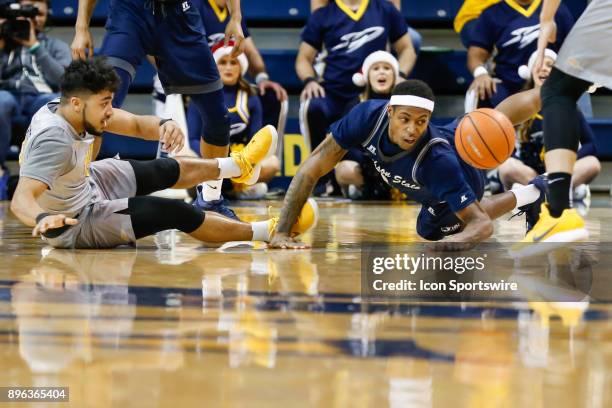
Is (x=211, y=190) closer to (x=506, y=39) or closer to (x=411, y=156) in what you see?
(x=411, y=156)

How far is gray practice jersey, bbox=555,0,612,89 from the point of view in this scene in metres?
2.89

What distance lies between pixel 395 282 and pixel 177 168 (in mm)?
1524

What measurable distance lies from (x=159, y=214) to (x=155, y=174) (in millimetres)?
459

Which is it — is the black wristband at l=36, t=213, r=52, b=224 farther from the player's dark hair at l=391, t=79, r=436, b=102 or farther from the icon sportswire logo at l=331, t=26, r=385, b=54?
the icon sportswire logo at l=331, t=26, r=385, b=54

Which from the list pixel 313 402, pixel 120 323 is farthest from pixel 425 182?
pixel 313 402

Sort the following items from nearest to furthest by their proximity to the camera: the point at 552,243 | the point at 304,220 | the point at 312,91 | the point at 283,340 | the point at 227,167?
the point at 283,340 < the point at 552,243 < the point at 304,220 < the point at 227,167 < the point at 312,91

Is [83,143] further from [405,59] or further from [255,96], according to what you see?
[405,59]

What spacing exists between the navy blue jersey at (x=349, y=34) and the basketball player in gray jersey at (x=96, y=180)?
3.54m

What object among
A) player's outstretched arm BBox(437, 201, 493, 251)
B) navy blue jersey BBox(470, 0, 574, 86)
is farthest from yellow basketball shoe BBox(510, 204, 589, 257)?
navy blue jersey BBox(470, 0, 574, 86)

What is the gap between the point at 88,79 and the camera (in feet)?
11.0

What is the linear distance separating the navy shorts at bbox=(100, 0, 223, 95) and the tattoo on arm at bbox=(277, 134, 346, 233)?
30.1 inches

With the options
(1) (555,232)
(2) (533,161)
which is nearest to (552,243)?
(1) (555,232)

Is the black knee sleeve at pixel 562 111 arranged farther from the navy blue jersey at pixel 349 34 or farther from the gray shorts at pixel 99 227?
the navy blue jersey at pixel 349 34

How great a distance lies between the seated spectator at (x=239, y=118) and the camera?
22.2ft
